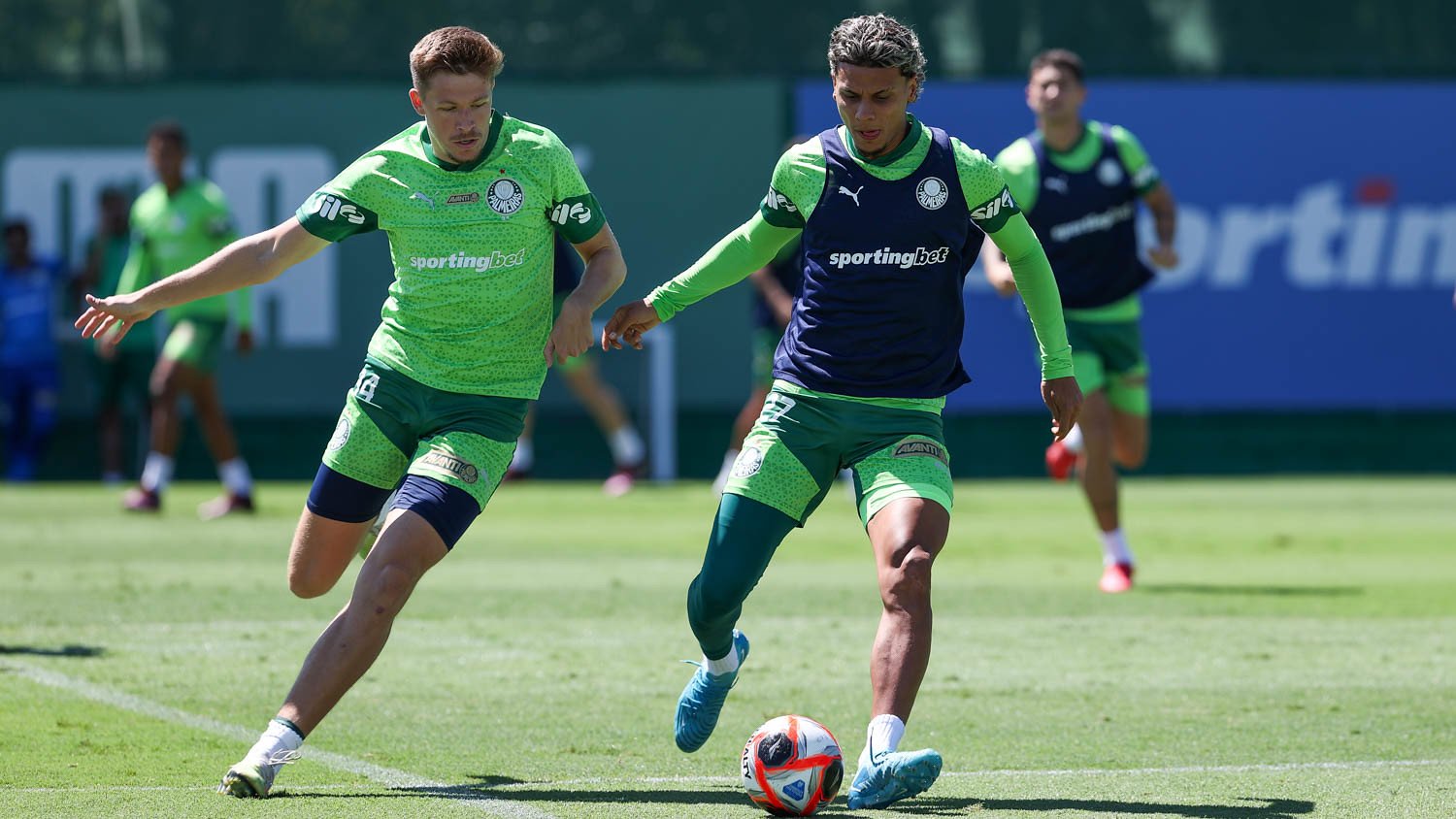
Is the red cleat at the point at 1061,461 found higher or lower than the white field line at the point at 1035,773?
higher

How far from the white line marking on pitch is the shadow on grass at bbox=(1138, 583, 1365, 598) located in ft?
18.9

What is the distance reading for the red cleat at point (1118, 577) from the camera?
11.6m

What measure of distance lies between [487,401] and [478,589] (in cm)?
517

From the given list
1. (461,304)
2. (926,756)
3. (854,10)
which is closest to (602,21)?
(854,10)

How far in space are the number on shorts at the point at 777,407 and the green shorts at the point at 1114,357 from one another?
486 centimetres

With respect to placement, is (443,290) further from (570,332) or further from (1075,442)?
(1075,442)

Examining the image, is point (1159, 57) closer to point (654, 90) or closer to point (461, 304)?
point (654, 90)

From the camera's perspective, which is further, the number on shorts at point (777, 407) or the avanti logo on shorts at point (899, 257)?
the number on shorts at point (777, 407)

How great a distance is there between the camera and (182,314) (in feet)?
50.5

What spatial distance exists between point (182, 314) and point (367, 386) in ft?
29.8

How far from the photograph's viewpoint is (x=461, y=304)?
6.71 metres

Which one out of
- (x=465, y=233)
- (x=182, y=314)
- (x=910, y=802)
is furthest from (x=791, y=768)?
(x=182, y=314)

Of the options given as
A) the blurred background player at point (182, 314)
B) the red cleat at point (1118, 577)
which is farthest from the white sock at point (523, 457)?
the red cleat at point (1118, 577)

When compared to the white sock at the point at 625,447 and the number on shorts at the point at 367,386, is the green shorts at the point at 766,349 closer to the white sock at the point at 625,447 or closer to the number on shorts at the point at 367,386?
the white sock at the point at 625,447
